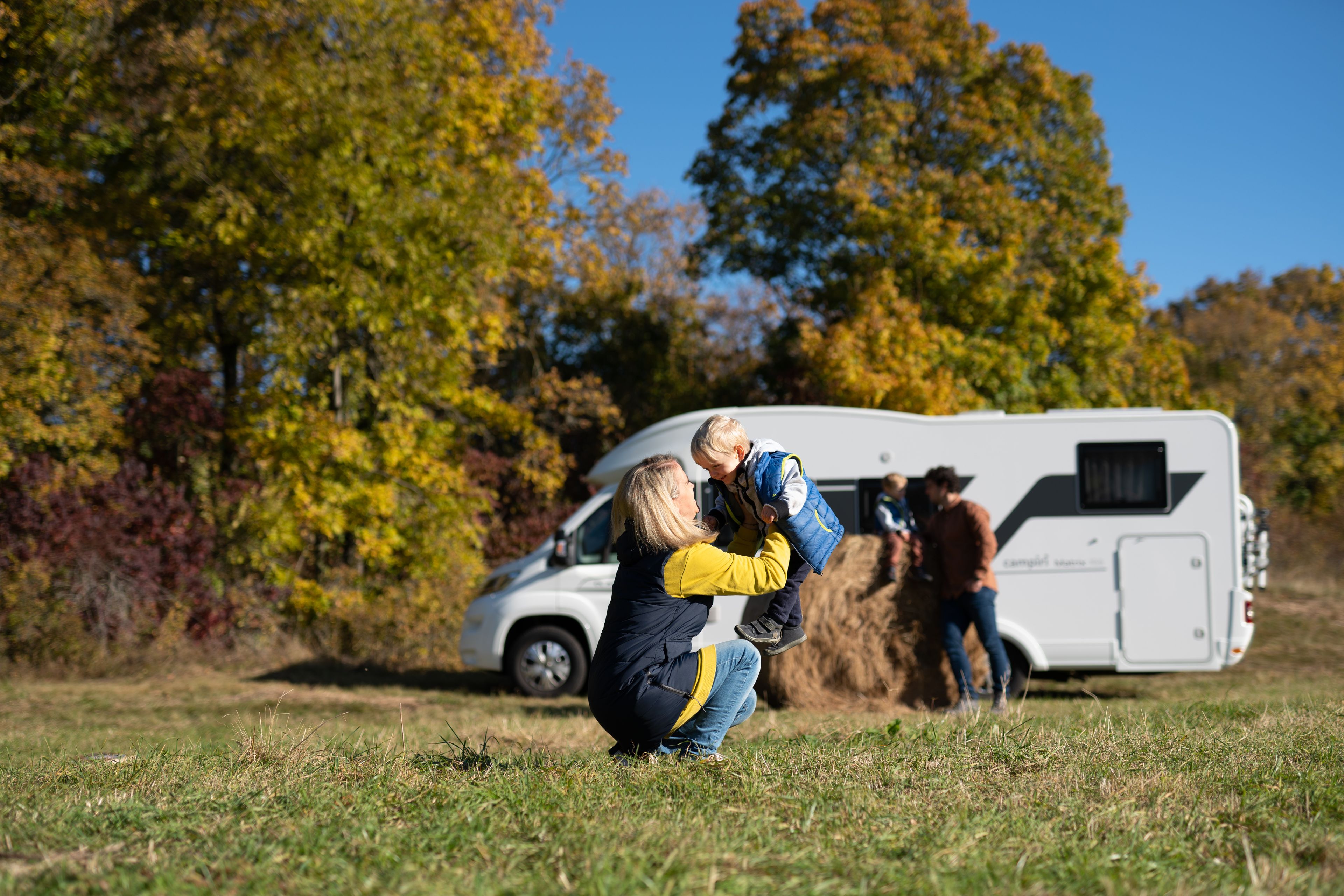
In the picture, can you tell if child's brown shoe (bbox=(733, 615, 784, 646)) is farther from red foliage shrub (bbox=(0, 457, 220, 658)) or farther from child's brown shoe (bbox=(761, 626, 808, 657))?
red foliage shrub (bbox=(0, 457, 220, 658))

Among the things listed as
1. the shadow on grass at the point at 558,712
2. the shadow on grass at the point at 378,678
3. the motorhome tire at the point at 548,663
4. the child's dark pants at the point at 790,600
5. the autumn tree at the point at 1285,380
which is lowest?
the shadow on grass at the point at 378,678

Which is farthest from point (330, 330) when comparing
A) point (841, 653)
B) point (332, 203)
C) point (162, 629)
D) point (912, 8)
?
point (912, 8)

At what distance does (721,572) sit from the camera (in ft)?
13.1

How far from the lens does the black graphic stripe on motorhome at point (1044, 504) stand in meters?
9.20

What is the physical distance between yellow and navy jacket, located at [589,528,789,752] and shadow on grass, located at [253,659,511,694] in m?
6.72

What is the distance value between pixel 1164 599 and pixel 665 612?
6.64m

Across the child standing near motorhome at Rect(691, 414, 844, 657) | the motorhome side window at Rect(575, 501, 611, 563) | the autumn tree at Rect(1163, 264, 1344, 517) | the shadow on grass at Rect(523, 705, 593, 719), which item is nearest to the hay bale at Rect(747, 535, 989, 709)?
the shadow on grass at Rect(523, 705, 593, 719)

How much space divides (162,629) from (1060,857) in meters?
12.3

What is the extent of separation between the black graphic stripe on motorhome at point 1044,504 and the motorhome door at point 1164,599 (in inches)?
22.3

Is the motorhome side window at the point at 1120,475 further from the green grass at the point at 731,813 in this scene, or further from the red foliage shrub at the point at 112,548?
the red foliage shrub at the point at 112,548

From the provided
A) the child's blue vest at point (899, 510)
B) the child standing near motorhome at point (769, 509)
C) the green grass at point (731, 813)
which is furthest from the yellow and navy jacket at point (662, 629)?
the child's blue vest at point (899, 510)

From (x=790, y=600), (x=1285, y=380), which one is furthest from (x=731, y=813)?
(x=1285, y=380)

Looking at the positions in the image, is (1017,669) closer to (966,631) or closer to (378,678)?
(966,631)

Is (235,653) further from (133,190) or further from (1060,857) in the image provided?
(1060,857)
